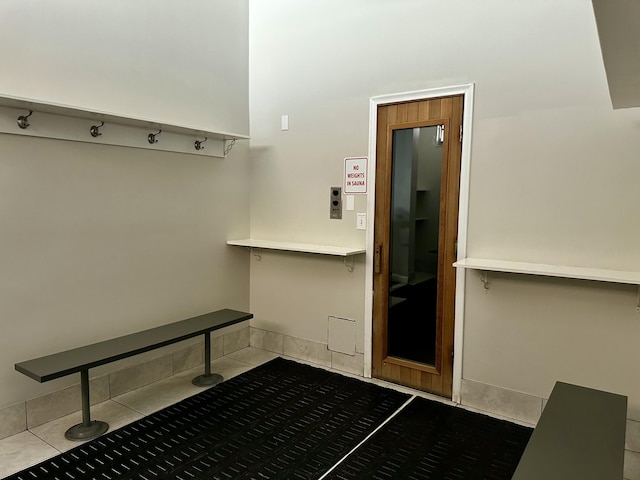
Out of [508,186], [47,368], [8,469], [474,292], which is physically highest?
[508,186]

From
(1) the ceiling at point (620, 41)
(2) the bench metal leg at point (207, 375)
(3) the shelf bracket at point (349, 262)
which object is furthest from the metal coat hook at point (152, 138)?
(1) the ceiling at point (620, 41)

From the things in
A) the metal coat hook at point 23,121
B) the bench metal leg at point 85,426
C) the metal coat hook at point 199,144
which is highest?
the metal coat hook at point 199,144

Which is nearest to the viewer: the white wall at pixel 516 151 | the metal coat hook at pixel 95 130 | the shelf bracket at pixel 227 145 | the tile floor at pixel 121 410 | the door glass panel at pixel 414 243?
the tile floor at pixel 121 410

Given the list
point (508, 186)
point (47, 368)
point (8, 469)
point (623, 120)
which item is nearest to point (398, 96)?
point (508, 186)

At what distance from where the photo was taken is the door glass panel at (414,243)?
3.27 m

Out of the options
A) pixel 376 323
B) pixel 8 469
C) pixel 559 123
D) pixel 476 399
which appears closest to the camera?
pixel 8 469

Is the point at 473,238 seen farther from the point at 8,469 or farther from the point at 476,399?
the point at 8,469

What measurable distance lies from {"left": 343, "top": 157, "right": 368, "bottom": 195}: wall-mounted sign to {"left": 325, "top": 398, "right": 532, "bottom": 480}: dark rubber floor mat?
5.56 feet

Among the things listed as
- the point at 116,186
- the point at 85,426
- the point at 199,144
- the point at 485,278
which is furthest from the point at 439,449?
the point at 199,144

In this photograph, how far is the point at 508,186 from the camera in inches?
116

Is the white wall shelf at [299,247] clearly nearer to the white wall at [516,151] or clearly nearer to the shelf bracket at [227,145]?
the white wall at [516,151]

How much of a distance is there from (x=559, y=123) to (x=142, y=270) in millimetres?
3024

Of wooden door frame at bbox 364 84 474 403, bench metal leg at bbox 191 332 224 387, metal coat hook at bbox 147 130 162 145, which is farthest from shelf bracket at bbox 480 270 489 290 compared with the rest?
metal coat hook at bbox 147 130 162 145

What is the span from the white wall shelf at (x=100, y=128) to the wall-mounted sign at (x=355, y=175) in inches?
36.7
